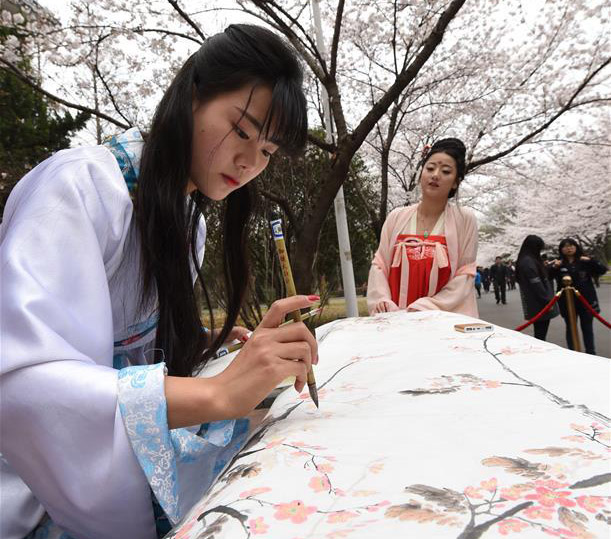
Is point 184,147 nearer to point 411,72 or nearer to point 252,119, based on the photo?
point 252,119

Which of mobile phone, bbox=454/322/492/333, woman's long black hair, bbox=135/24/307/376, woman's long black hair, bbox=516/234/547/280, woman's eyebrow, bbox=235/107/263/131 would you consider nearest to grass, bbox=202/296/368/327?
mobile phone, bbox=454/322/492/333

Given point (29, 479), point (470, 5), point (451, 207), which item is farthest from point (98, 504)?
point (470, 5)

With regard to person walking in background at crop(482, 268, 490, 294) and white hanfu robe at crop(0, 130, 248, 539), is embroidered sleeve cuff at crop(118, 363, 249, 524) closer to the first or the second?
Answer: white hanfu robe at crop(0, 130, 248, 539)

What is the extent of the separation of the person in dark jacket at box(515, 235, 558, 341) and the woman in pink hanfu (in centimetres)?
288

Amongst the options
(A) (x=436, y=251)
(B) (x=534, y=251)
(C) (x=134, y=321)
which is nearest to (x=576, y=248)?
(B) (x=534, y=251)

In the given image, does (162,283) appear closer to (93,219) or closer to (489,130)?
(93,219)

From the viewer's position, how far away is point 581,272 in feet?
18.5

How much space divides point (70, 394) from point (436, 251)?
2604 millimetres

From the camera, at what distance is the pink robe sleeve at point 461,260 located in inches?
114

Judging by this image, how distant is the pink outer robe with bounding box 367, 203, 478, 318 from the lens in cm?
289

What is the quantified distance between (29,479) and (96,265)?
392mm

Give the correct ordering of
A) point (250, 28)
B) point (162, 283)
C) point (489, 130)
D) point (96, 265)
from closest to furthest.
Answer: point (96, 265) < point (162, 283) < point (250, 28) < point (489, 130)

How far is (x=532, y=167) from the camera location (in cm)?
1175

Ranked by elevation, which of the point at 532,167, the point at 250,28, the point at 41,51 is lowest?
the point at 250,28
